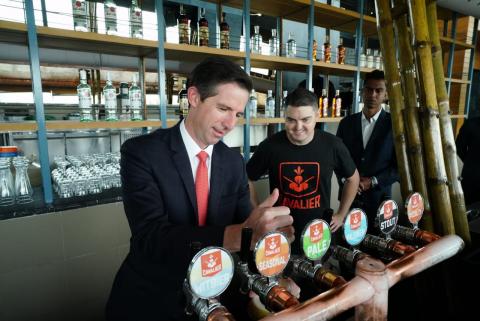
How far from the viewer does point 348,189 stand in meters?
1.89

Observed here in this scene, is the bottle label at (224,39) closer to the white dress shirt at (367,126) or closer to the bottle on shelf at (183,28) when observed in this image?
the bottle on shelf at (183,28)

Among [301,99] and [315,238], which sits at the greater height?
[301,99]

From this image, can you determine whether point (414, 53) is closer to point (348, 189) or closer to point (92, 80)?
point (348, 189)

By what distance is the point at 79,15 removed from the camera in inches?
71.1

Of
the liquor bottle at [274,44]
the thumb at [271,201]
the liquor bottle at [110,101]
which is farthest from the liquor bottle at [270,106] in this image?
the thumb at [271,201]

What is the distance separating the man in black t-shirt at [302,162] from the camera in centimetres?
170

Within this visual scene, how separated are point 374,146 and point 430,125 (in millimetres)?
1272

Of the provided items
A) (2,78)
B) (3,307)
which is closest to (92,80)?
(2,78)

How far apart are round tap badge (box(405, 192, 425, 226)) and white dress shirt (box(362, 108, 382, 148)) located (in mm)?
1381

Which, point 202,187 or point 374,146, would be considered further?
point 374,146

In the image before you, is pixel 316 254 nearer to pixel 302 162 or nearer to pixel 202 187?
pixel 202 187

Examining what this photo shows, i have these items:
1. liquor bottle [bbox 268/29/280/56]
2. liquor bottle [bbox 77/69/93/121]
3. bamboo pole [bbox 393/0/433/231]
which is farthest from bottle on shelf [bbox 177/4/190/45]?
bamboo pole [bbox 393/0/433/231]

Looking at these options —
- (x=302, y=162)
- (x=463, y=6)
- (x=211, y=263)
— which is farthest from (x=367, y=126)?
(x=463, y=6)

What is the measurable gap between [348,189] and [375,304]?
52.0 inches
